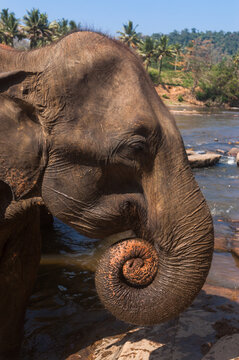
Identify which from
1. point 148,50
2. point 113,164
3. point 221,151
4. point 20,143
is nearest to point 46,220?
point 20,143

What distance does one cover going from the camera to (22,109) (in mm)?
2031

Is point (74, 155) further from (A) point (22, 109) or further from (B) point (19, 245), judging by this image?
(B) point (19, 245)

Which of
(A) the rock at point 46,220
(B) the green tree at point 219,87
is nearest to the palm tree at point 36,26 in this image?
(B) the green tree at point 219,87

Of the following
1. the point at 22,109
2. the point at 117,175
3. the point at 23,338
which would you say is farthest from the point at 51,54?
the point at 23,338

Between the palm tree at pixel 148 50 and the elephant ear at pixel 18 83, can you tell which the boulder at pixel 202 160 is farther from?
the palm tree at pixel 148 50

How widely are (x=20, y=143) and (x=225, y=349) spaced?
1720 millimetres

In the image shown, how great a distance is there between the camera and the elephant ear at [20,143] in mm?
2025

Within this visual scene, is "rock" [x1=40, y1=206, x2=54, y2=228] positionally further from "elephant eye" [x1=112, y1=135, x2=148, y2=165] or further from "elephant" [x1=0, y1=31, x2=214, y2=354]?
"elephant eye" [x1=112, y1=135, x2=148, y2=165]

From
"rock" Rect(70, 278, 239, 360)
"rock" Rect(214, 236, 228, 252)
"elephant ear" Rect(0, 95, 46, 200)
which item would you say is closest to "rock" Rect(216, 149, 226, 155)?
"rock" Rect(214, 236, 228, 252)

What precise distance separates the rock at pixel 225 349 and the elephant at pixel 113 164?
65cm

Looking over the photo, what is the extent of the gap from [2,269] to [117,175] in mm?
1209

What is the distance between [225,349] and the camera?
2.52m

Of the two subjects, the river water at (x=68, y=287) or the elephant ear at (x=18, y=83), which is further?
the river water at (x=68, y=287)

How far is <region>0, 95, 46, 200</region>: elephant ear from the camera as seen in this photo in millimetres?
2025
